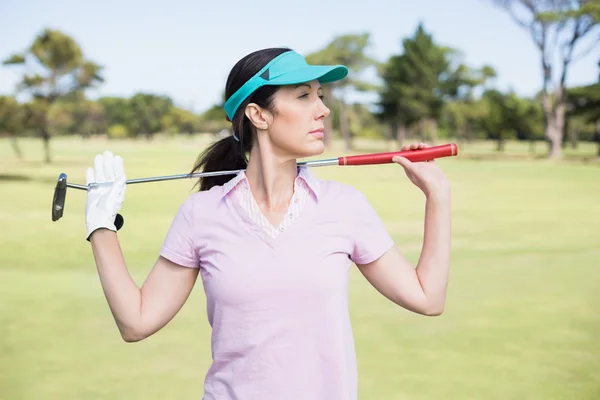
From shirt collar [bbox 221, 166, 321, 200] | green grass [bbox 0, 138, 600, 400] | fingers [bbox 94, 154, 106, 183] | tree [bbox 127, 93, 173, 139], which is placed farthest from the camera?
tree [bbox 127, 93, 173, 139]

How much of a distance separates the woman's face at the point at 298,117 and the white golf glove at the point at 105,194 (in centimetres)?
43

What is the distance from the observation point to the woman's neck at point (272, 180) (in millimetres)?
2047

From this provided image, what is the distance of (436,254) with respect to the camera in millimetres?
2047

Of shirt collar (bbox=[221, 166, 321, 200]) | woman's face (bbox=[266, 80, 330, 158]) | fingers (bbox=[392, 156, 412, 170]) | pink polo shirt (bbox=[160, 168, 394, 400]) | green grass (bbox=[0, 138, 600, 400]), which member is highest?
woman's face (bbox=[266, 80, 330, 158])

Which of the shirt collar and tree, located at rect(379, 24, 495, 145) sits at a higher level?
tree, located at rect(379, 24, 495, 145)

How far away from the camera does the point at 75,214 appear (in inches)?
599

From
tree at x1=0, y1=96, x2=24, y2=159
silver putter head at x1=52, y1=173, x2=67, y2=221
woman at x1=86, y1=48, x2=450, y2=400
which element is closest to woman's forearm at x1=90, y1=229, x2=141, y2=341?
woman at x1=86, y1=48, x2=450, y2=400

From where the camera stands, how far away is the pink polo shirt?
6.15 feet

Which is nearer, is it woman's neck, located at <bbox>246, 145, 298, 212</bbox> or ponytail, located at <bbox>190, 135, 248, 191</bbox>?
woman's neck, located at <bbox>246, 145, 298, 212</bbox>

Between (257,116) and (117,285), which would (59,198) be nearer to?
(117,285)

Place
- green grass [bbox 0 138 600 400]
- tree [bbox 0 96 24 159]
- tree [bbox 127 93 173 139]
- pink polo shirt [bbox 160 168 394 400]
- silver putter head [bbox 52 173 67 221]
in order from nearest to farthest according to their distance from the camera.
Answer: pink polo shirt [bbox 160 168 394 400]
silver putter head [bbox 52 173 67 221]
green grass [bbox 0 138 600 400]
tree [bbox 0 96 24 159]
tree [bbox 127 93 173 139]

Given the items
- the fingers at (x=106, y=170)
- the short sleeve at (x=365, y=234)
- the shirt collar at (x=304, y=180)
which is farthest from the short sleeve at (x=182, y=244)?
the short sleeve at (x=365, y=234)

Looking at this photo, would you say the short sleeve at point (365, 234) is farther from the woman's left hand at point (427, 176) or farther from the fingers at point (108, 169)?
the fingers at point (108, 169)

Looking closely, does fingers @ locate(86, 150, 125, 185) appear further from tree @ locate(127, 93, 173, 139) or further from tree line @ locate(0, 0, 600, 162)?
tree @ locate(127, 93, 173, 139)
